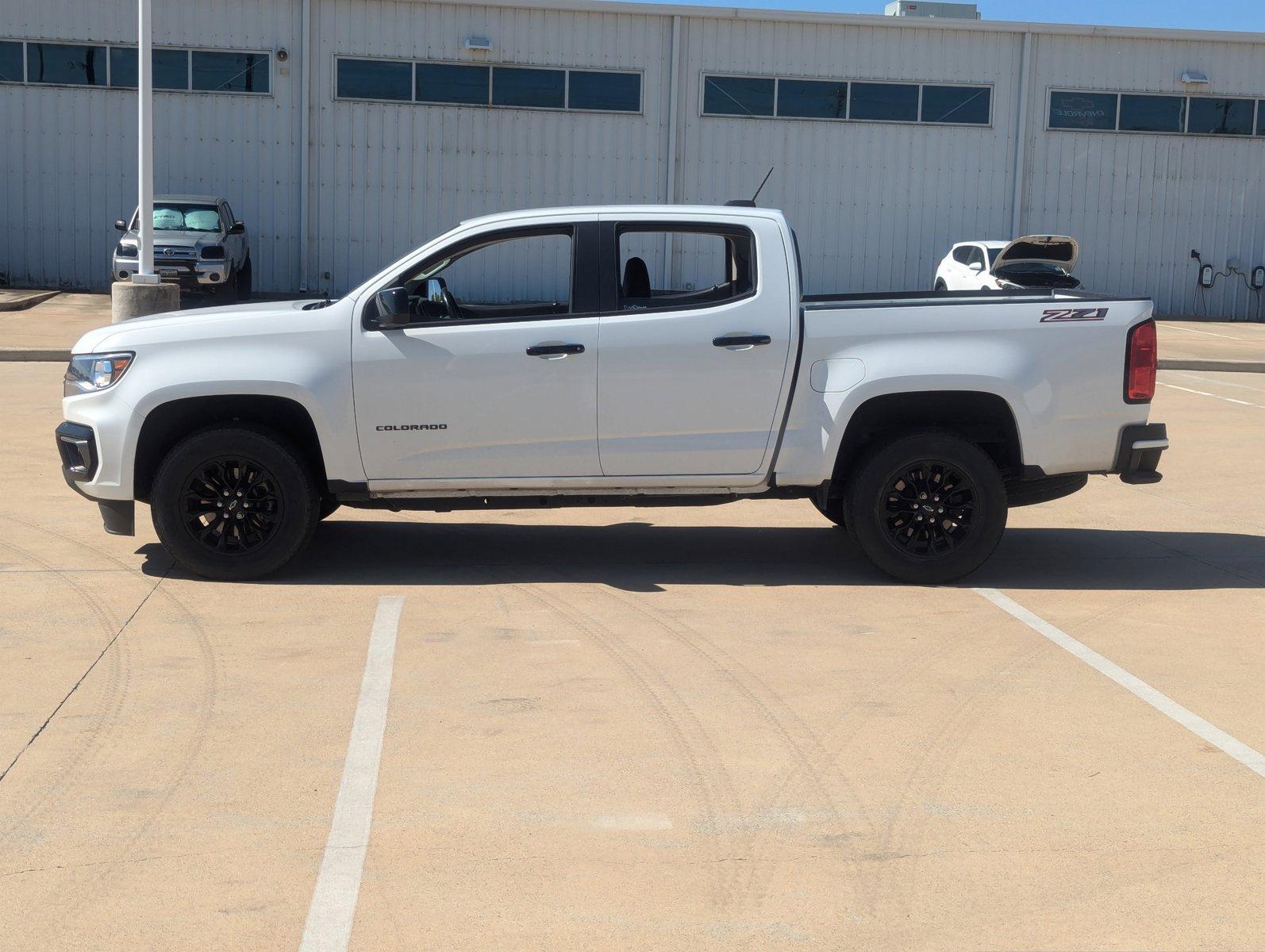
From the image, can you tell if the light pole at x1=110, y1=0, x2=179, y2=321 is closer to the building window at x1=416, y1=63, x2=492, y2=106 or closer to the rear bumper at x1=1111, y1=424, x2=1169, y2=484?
the building window at x1=416, y1=63, x2=492, y2=106

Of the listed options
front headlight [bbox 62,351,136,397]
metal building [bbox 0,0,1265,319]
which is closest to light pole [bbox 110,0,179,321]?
front headlight [bbox 62,351,136,397]

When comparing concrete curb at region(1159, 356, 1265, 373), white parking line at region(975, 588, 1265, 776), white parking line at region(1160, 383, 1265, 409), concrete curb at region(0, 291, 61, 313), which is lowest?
white parking line at region(975, 588, 1265, 776)

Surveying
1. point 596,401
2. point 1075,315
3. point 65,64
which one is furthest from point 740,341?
point 65,64

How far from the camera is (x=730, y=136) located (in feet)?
96.0

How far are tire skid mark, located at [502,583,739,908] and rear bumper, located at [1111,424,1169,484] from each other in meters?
2.87

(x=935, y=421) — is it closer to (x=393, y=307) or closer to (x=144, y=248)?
(x=393, y=307)

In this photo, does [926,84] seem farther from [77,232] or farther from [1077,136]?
[77,232]

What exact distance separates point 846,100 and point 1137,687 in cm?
2497

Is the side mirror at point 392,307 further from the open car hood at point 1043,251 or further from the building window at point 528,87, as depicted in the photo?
the building window at point 528,87

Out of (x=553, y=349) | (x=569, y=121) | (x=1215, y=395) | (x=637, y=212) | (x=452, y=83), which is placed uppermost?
(x=452, y=83)

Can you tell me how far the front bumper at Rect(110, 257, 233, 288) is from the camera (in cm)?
2445

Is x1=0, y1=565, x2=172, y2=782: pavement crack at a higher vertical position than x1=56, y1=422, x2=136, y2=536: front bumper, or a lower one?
lower

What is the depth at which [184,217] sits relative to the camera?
25.5 metres

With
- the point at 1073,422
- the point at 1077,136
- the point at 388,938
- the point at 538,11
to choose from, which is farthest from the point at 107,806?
the point at 1077,136
